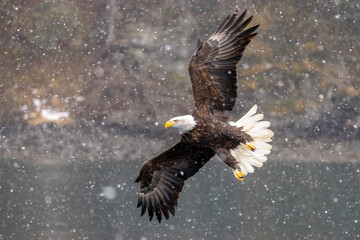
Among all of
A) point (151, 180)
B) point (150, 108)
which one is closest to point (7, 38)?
point (150, 108)

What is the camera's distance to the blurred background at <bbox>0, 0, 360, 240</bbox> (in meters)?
13.4

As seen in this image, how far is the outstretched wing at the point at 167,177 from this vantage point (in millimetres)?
6562

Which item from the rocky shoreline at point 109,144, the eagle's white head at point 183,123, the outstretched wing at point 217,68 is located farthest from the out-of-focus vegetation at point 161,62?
the eagle's white head at point 183,123

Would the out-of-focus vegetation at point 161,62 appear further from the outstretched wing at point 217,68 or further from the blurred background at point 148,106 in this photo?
the outstretched wing at point 217,68

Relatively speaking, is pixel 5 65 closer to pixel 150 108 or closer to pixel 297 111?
pixel 150 108

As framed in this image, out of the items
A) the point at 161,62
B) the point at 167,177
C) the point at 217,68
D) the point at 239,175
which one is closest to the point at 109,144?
the point at 161,62

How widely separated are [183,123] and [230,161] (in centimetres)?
56

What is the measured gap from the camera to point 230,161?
A: 579cm

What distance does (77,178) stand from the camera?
14.9 meters

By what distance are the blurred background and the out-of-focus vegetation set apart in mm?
31

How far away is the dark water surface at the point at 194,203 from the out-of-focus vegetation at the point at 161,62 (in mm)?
1475

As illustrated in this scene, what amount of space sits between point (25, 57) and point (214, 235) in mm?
8115

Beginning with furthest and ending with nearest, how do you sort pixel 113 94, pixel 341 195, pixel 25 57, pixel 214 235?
pixel 25 57 < pixel 113 94 < pixel 341 195 < pixel 214 235

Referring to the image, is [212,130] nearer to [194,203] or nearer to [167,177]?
[167,177]
